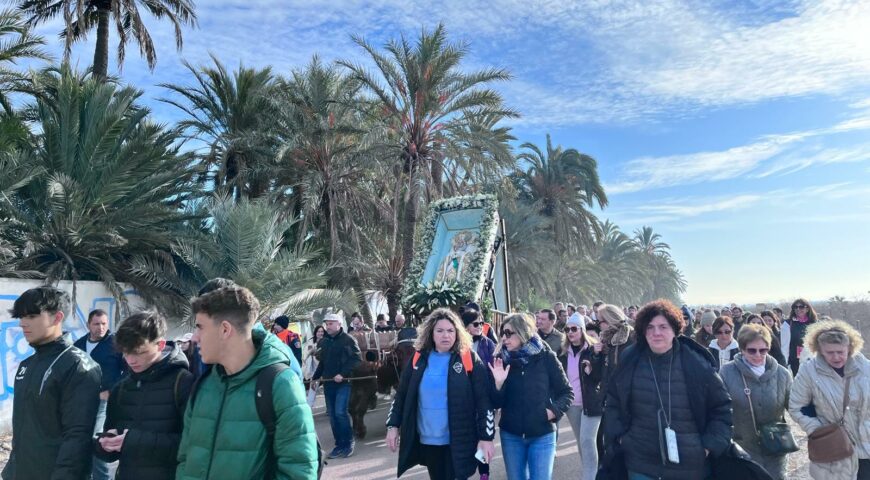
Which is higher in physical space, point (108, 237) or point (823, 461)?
point (108, 237)

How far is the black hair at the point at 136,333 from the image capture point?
3.00 metres

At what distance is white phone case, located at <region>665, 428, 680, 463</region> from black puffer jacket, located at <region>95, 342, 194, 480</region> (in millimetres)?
2660

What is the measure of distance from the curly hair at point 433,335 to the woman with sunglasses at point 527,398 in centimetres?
34

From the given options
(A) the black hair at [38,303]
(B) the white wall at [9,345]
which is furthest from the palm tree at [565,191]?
(A) the black hair at [38,303]

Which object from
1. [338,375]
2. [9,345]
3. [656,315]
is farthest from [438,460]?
[9,345]

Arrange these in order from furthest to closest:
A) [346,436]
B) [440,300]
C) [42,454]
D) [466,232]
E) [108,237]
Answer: [466,232] → [440,300] → [108,237] → [346,436] → [42,454]

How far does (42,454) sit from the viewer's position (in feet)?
10.3

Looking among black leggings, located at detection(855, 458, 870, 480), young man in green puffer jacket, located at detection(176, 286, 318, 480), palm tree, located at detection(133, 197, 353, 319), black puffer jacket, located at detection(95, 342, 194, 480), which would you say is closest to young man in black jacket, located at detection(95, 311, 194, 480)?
black puffer jacket, located at detection(95, 342, 194, 480)

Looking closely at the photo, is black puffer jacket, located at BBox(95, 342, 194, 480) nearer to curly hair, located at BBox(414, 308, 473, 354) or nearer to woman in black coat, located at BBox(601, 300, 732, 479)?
curly hair, located at BBox(414, 308, 473, 354)

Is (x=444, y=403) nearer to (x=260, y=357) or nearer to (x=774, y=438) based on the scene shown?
(x=260, y=357)

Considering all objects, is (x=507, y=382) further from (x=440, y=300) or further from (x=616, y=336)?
(x=440, y=300)

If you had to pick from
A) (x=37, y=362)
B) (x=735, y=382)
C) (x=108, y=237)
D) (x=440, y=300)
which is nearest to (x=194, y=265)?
(x=108, y=237)

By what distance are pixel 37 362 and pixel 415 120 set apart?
14251 mm

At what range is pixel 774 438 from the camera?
4094 millimetres
